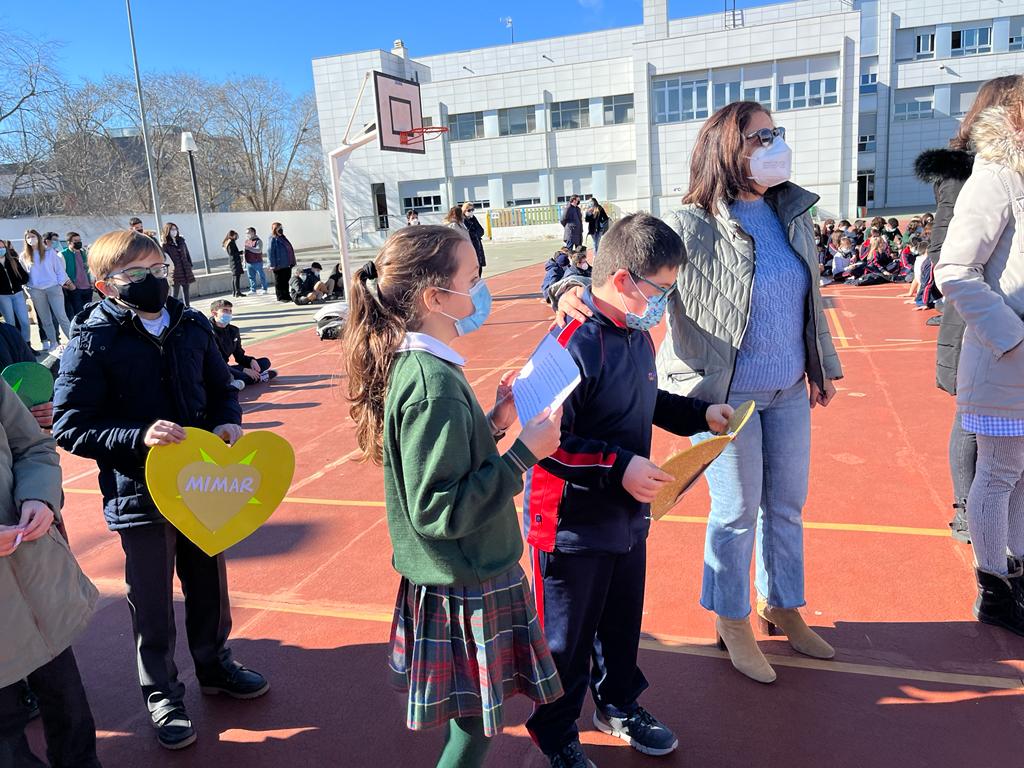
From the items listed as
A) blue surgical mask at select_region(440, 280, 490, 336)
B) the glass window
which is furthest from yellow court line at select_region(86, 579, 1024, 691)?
the glass window

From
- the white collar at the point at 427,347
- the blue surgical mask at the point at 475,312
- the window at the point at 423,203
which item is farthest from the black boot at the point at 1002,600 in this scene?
the window at the point at 423,203

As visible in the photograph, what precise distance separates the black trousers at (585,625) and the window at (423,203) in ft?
147

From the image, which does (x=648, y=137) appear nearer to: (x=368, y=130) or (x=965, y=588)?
(x=368, y=130)

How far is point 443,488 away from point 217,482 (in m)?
1.23

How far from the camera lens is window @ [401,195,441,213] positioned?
1793 inches

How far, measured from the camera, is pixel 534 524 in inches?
86.7

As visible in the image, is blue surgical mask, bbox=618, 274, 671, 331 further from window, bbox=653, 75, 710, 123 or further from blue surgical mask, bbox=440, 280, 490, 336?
window, bbox=653, 75, 710, 123

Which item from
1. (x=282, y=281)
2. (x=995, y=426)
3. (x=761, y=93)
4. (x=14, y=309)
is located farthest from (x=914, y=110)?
(x=995, y=426)

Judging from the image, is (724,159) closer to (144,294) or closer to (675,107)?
(144,294)

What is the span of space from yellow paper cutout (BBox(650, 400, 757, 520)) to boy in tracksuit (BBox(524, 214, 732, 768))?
8 centimetres

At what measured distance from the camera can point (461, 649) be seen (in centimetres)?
183

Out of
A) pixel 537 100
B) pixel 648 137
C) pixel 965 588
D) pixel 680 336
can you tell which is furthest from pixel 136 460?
pixel 537 100

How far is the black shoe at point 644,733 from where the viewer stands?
2.37 meters

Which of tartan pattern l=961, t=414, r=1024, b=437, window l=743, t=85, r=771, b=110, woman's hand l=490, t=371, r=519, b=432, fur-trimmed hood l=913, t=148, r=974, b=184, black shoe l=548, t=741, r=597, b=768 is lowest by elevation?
black shoe l=548, t=741, r=597, b=768
